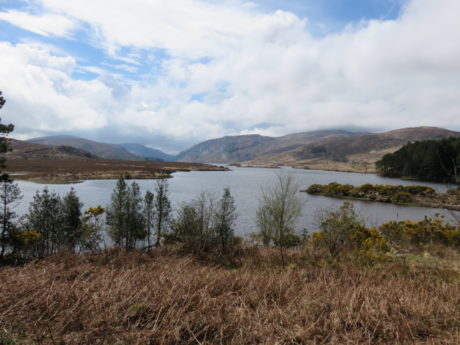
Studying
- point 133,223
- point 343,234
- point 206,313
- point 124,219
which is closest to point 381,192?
point 343,234

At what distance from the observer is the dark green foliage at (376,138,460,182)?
7981 cm

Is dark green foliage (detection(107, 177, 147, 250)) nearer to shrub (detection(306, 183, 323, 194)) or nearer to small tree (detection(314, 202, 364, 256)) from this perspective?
small tree (detection(314, 202, 364, 256))

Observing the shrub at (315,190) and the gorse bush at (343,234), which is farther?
the shrub at (315,190)

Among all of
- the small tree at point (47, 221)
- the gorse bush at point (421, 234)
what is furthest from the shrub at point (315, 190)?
the small tree at point (47, 221)

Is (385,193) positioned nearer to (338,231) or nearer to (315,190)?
(315,190)

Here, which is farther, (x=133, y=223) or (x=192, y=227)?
(x=133, y=223)

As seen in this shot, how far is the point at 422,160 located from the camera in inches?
3489

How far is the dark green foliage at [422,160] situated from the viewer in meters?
79.8

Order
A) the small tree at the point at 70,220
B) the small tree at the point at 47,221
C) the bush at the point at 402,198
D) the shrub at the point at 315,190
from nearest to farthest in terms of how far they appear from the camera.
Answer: the small tree at the point at 47,221
the small tree at the point at 70,220
the bush at the point at 402,198
the shrub at the point at 315,190

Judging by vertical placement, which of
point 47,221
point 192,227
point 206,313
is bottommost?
point 47,221

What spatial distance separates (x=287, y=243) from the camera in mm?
25266

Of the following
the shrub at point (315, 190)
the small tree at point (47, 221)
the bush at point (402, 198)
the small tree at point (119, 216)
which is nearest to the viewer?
the small tree at point (47, 221)

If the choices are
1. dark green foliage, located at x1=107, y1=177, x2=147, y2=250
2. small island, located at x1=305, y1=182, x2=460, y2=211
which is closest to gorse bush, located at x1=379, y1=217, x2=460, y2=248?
dark green foliage, located at x1=107, y1=177, x2=147, y2=250

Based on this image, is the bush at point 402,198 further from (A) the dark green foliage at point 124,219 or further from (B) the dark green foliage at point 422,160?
(A) the dark green foliage at point 124,219
